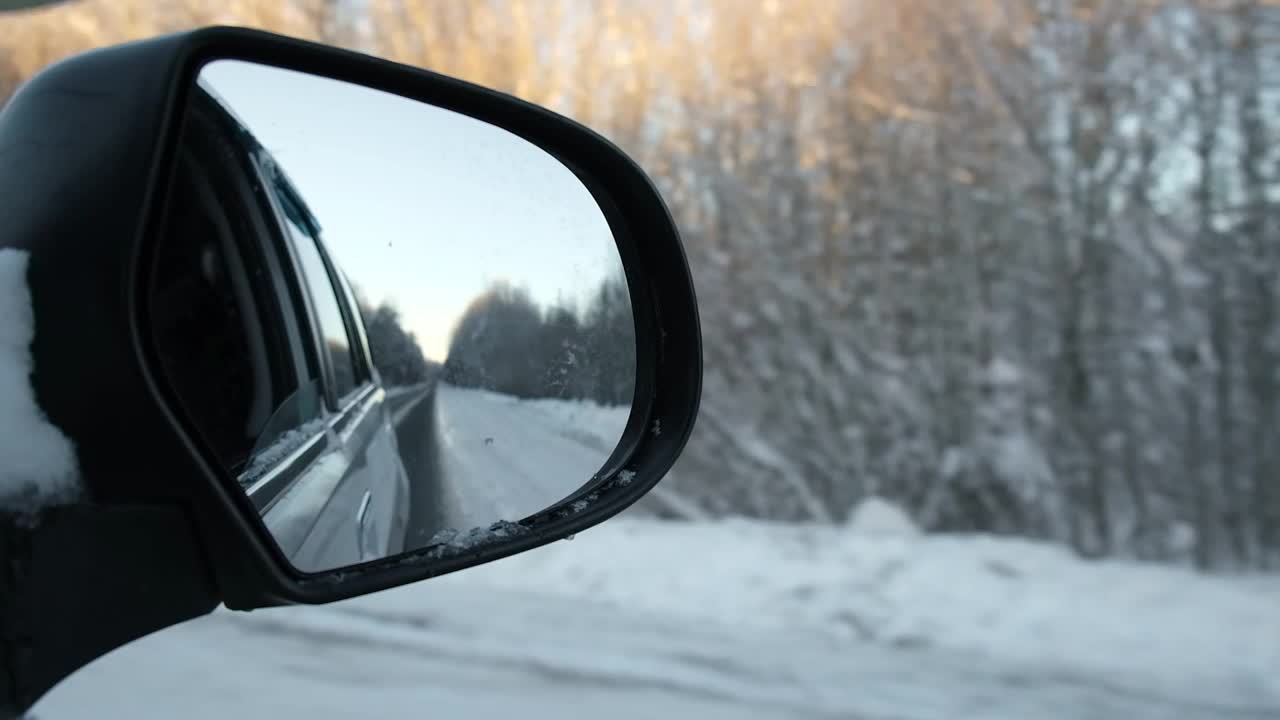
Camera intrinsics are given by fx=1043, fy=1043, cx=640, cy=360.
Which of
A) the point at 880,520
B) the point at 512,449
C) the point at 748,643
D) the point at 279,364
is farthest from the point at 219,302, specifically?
the point at 880,520

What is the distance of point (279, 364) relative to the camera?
4.47 ft

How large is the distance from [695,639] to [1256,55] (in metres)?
3.76

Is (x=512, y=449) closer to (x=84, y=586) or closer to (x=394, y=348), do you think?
(x=394, y=348)

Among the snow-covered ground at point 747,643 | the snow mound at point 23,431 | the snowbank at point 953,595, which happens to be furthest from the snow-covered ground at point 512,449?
the snowbank at point 953,595

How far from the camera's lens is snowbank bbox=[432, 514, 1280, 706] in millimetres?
4035

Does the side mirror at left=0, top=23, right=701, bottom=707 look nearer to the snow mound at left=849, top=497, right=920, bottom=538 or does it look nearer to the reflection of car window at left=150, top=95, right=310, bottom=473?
the reflection of car window at left=150, top=95, right=310, bottom=473

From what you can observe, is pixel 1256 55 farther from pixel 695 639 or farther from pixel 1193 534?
pixel 695 639

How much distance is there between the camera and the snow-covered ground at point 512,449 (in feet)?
4.84

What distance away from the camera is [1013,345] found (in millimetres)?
5344

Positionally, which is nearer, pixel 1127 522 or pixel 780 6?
pixel 1127 522

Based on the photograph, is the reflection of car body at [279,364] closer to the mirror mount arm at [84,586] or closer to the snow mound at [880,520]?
the mirror mount arm at [84,586]

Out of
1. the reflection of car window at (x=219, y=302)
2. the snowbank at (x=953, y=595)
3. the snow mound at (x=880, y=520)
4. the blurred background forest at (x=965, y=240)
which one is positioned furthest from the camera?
the snow mound at (x=880, y=520)

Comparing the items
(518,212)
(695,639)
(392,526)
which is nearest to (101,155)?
(392,526)

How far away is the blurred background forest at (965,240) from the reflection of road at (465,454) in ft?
13.8
